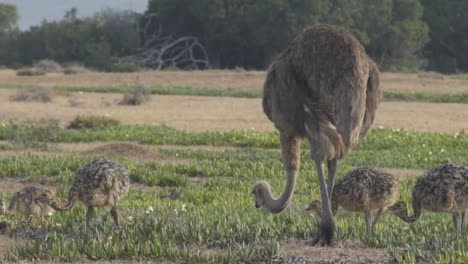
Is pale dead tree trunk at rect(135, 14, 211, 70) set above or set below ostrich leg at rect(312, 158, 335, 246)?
below

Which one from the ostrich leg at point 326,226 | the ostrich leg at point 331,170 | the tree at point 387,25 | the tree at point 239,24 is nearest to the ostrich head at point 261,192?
the ostrich leg at point 331,170

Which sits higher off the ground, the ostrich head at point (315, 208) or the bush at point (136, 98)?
the ostrich head at point (315, 208)

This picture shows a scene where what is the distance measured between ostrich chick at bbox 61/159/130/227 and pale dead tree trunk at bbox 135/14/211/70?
4986 cm

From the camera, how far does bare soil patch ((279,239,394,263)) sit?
8031 millimetres

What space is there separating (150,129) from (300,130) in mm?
15779

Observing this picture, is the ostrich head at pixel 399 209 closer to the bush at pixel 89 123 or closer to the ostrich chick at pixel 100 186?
the ostrich chick at pixel 100 186

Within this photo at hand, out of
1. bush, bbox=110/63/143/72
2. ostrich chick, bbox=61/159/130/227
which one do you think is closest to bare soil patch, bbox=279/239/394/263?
ostrich chick, bbox=61/159/130/227

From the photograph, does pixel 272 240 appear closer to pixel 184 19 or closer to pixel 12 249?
pixel 12 249

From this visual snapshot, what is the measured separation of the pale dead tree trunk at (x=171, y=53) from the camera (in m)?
60.9

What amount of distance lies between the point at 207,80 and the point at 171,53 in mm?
12688

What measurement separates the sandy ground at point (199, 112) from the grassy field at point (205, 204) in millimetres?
3976

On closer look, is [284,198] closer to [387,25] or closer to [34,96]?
[34,96]

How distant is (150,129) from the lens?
24156 millimetres

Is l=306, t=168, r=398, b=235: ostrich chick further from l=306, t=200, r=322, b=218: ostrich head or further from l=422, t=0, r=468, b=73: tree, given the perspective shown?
l=422, t=0, r=468, b=73: tree
